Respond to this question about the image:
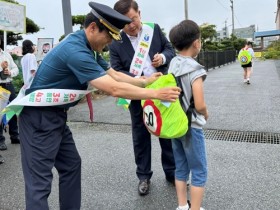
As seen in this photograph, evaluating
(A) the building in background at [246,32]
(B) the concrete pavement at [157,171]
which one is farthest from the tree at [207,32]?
(A) the building in background at [246,32]

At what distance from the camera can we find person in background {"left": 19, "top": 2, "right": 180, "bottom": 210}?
6.55ft

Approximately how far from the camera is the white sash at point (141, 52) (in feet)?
9.97

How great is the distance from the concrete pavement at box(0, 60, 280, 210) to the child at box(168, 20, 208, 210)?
0.51 metres

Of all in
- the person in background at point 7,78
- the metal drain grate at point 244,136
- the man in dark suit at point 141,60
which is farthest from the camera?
the person in background at point 7,78

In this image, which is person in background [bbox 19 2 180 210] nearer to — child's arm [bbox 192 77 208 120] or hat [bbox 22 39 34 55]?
child's arm [bbox 192 77 208 120]

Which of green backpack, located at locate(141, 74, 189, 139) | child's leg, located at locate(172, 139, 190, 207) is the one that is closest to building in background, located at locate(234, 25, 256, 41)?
child's leg, located at locate(172, 139, 190, 207)

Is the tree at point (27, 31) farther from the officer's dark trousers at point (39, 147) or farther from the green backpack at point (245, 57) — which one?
the officer's dark trousers at point (39, 147)

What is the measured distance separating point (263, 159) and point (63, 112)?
2.76 meters

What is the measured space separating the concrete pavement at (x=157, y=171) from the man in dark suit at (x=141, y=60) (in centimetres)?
29

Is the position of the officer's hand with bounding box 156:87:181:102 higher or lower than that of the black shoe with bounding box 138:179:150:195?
higher

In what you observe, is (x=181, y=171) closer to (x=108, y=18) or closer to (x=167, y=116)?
(x=167, y=116)

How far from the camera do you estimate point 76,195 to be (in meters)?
2.61

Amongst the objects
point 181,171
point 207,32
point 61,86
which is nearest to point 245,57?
point 181,171

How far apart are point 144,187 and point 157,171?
22.5 inches
